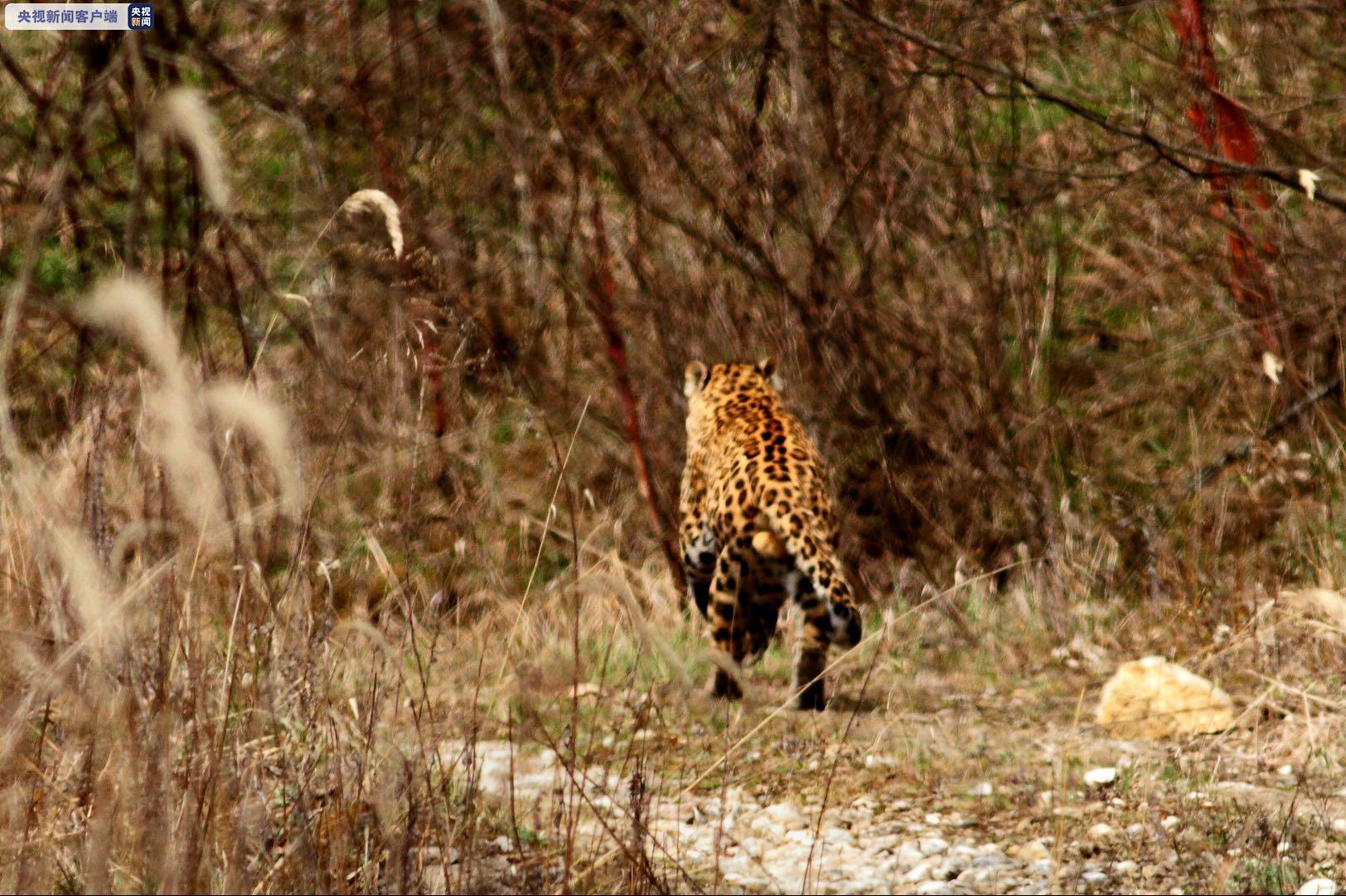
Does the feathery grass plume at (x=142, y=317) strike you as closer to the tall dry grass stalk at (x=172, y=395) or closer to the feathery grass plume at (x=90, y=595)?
the tall dry grass stalk at (x=172, y=395)

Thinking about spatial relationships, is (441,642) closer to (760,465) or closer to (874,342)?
(760,465)

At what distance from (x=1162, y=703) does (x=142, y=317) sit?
144 inches

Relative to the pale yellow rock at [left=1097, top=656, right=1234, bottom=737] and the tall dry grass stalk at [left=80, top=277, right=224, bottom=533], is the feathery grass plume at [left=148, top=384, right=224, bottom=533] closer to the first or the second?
the tall dry grass stalk at [left=80, top=277, right=224, bottom=533]

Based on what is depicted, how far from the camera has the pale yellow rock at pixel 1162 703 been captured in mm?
5031

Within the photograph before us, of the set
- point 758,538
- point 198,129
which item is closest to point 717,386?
point 758,538

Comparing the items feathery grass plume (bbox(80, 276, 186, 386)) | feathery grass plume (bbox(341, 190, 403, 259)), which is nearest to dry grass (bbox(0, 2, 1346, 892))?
feathery grass plume (bbox(341, 190, 403, 259))

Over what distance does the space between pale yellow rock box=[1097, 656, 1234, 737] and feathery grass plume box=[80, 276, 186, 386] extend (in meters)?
3.37

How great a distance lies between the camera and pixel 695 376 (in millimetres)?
7258

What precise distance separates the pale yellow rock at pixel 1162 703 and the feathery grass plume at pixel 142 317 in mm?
3375

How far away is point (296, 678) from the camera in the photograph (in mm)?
3469

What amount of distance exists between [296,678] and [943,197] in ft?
16.5

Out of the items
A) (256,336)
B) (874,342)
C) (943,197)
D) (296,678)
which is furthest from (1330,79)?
(296,678)

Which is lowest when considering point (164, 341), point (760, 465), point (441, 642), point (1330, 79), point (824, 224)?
point (441, 642)

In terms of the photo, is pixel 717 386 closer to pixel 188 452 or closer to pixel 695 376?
pixel 695 376
